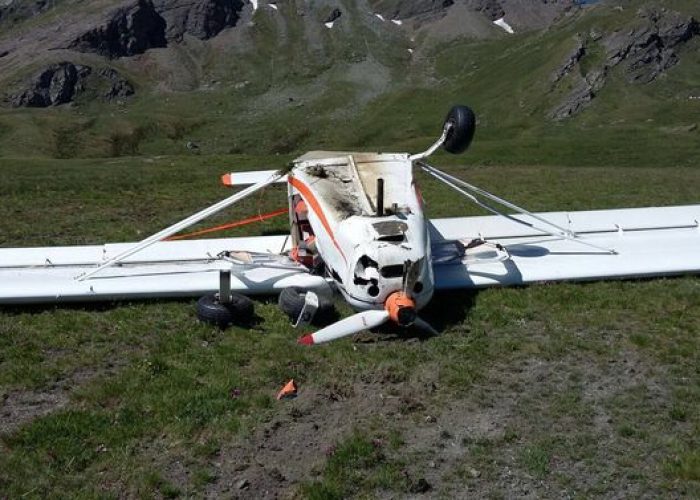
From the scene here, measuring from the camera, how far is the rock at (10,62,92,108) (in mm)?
160125

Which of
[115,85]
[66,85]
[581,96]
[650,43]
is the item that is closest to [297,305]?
[581,96]

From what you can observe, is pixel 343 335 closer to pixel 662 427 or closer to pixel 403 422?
pixel 403 422

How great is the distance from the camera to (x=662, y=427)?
28.6 ft

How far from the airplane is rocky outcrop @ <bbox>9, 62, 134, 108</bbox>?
537 feet

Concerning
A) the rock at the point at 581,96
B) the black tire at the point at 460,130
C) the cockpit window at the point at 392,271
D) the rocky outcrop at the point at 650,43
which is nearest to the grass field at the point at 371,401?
the cockpit window at the point at 392,271

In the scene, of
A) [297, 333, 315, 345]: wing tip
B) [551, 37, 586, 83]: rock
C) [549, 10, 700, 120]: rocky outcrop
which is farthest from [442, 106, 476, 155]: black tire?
[551, 37, 586, 83]: rock

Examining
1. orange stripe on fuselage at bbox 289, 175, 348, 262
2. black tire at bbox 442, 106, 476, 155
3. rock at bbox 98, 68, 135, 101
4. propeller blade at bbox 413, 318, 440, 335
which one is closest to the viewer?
propeller blade at bbox 413, 318, 440, 335

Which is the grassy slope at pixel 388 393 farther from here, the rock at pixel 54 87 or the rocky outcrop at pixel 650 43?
the rock at pixel 54 87

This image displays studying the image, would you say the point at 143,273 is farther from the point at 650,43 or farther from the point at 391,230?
the point at 650,43

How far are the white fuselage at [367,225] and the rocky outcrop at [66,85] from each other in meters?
165

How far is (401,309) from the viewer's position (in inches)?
404

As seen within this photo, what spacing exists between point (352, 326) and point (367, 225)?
175 cm

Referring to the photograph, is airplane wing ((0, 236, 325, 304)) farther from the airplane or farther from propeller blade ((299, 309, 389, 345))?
propeller blade ((299, 309, 389, 345))

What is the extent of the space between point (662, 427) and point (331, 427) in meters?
4.18
